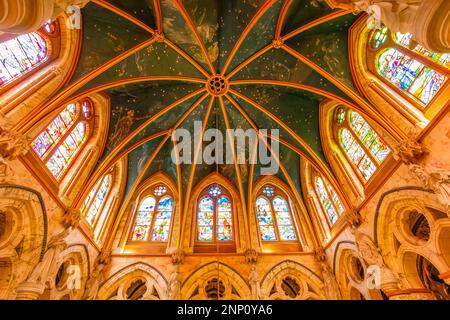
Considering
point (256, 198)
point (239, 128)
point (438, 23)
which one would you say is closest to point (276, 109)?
point (239, 128)

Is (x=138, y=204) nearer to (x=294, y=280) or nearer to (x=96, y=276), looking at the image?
(x=96, y=276)

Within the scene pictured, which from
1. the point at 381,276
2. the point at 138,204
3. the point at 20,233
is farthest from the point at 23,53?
the point at 381,276

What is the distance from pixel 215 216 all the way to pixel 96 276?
6.33 meters

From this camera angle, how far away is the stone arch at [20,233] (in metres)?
7.25

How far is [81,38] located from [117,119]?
381 centimetres

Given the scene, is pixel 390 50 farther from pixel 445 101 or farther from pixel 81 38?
pixel 81 38

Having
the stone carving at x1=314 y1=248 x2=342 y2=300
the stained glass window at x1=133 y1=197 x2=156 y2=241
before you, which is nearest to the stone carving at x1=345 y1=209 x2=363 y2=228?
the stone carving at x1=314 y1=248 x2=342 y2=300

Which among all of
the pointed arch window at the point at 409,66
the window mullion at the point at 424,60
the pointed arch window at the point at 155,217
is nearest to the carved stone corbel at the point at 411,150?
the pointed arch window at the point at 409,66

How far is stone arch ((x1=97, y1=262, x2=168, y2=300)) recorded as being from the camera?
34.1ft

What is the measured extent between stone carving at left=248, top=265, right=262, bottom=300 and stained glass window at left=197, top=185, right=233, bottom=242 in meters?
2.41

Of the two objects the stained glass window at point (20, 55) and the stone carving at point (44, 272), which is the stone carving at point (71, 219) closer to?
the stone carving at point (44, 272)

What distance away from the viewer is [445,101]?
21.6 ft

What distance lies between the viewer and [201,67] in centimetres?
1207

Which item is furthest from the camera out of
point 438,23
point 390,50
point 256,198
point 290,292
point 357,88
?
point 256,198
